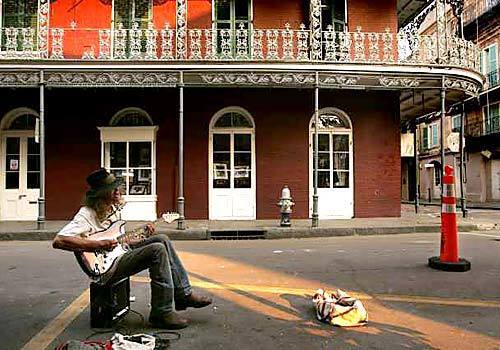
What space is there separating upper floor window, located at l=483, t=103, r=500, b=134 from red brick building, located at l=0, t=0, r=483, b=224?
17.4 metres

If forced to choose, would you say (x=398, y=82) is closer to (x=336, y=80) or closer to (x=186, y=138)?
(x=336, y=80)

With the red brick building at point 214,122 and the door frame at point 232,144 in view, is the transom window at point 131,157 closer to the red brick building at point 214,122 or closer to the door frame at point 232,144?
the red brick building at point 214,122

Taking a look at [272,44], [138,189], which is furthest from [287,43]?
[138,189]

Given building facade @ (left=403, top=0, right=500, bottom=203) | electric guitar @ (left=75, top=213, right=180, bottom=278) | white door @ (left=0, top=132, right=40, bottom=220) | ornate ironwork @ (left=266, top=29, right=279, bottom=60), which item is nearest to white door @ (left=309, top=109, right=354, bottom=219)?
ornate ironwork @ (left=266, top=29, right=279, bottom=60)

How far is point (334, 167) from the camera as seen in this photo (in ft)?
52.2

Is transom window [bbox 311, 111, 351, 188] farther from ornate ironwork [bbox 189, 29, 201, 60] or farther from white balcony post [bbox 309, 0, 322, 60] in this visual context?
ornate ironwork [bbox 189, 29, 201, 60]

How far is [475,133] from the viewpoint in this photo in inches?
1302

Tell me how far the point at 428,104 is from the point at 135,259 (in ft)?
52.4

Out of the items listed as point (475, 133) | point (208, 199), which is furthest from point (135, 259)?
point (475, 133)

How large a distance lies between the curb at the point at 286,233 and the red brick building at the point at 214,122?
2664 mm

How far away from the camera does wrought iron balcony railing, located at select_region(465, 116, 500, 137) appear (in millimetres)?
31105

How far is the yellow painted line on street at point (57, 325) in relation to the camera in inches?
160

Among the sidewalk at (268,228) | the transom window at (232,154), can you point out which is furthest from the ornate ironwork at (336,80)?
the sidewalk at (268,228)

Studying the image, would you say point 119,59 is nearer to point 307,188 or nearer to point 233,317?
point 307,188
